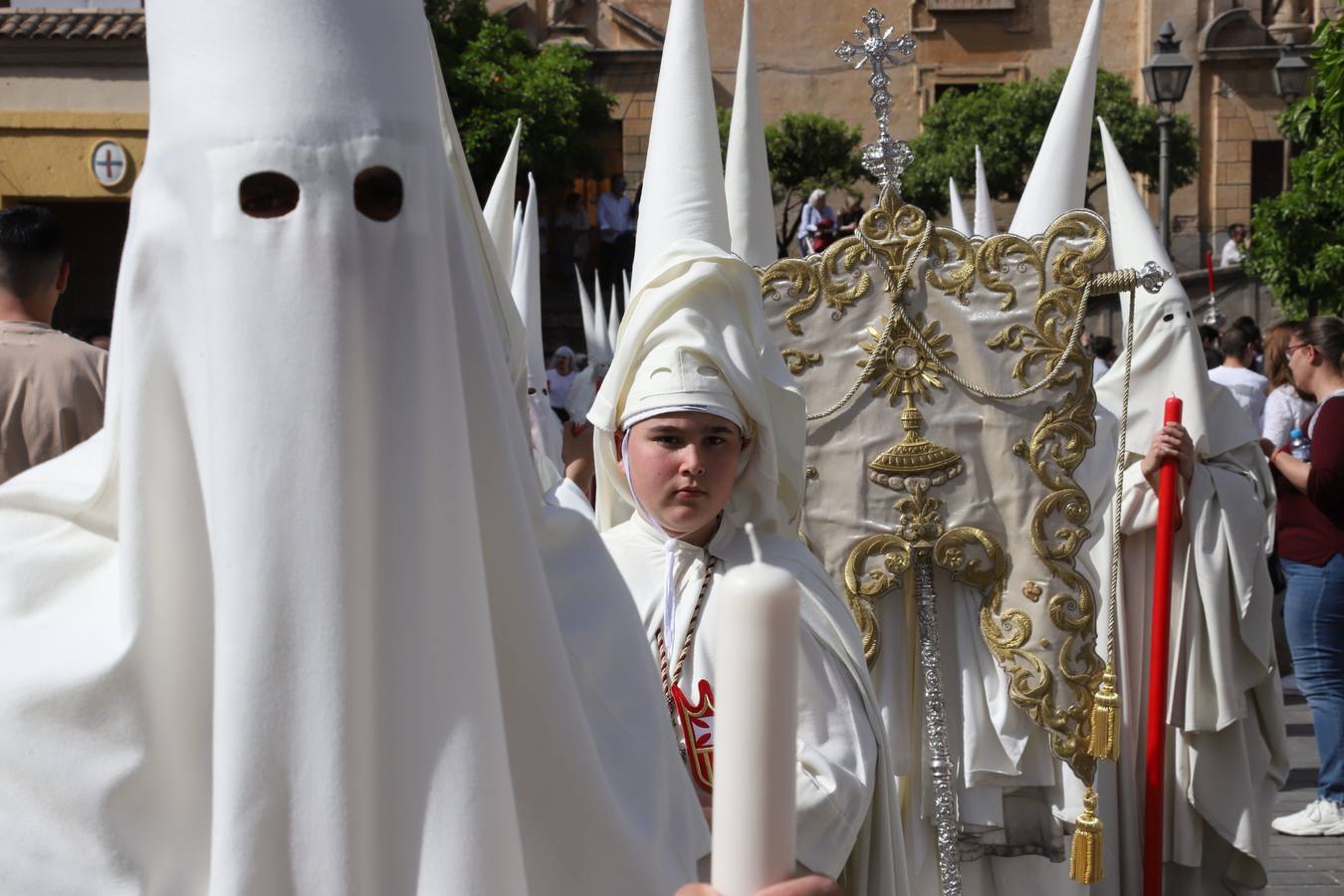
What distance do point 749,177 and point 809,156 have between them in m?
26.9

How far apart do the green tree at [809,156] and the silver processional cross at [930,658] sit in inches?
1030

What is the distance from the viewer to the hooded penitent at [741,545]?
3.64 m

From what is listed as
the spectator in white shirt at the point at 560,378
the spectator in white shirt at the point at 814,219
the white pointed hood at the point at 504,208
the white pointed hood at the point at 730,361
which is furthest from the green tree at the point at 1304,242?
the white pointed hood at the point at 730,361

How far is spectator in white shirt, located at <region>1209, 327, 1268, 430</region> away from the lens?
11523mm

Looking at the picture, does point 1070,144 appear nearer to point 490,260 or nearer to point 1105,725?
point 1105,725

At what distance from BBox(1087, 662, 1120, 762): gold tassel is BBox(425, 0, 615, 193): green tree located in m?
23.7

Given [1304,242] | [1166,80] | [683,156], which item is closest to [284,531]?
[683,156]

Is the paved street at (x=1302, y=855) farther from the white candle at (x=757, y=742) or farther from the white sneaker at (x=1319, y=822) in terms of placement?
the white candle at (x=757, y=742)

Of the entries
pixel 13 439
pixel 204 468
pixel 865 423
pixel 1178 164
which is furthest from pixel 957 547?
pixel 1178 164

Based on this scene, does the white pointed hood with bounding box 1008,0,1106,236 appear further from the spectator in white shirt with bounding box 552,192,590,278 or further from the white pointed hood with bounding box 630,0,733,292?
the spectator in white shirt with bounding box 552,192,590,278

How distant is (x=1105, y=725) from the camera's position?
577 cm

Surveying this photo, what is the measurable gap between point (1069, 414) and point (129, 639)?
4.10 meters

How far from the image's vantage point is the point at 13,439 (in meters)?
4.66

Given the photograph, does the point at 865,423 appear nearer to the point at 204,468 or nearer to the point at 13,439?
the point at 13,439
